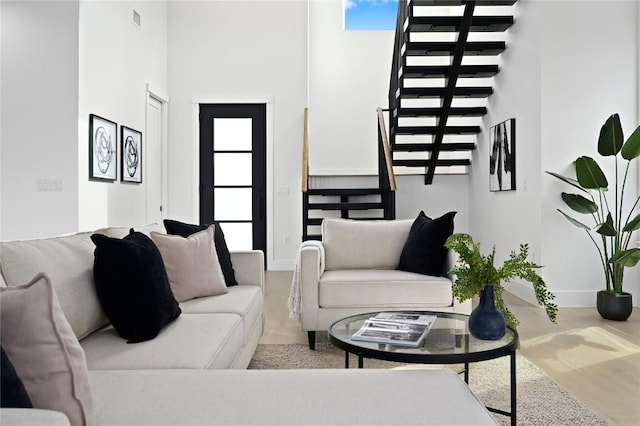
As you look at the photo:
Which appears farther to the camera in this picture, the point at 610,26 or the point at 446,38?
the point at 446,38

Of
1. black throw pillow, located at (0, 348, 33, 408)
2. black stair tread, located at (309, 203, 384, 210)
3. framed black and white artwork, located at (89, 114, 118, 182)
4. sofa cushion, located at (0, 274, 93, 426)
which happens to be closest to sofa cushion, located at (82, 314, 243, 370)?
sofa cushion, located at (0, 274, 93, 426)

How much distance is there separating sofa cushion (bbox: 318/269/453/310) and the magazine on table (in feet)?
2.85

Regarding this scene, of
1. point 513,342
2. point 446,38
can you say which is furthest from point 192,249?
point 446,38

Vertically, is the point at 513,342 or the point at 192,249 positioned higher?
the point at 192,249

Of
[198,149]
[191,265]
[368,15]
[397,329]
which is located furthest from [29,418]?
[368,15]

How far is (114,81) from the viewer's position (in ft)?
17.9

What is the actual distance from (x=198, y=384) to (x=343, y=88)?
22.2 feet

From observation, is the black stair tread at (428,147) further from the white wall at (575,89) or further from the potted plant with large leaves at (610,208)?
the potted plant with large leaves at (610,208)

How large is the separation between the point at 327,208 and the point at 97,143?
2.75 meters

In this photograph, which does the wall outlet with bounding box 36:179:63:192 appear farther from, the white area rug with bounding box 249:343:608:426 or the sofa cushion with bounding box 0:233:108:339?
the sofa cushion with bounding box 0:233:108:339

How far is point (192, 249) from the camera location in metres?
2.87

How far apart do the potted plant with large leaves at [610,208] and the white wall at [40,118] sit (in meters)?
4.08

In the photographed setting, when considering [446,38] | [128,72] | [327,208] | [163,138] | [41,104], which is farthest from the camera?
[446,38]

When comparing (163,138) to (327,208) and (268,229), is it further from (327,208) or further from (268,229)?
(327,208)
